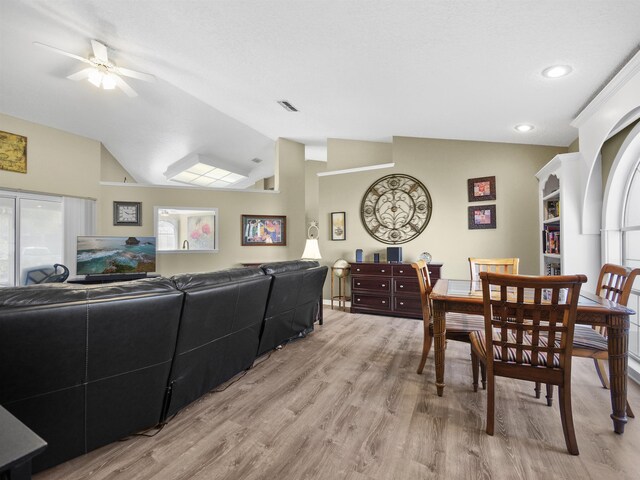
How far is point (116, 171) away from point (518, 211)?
7.66 m

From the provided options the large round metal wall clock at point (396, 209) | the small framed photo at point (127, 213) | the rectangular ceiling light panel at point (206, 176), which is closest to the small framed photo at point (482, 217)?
the large round metal wall clock at point (396, 209)

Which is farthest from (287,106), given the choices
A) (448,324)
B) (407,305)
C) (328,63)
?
(448,324)

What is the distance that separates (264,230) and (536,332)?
5.36 metres

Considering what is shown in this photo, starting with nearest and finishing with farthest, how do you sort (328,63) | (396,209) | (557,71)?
1. (557,71)
2. (328,63)
3. (396,209)

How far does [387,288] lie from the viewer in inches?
186

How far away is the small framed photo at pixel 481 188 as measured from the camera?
4535 mm

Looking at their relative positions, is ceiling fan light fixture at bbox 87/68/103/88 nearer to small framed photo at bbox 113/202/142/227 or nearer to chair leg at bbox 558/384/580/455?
small framed photo at bbox 113/202/142/227

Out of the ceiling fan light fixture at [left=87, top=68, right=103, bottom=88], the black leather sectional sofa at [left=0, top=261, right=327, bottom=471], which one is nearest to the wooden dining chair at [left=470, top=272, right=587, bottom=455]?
the black leather sectional sofa at [left=0, top=261, right=327, bottom=471]

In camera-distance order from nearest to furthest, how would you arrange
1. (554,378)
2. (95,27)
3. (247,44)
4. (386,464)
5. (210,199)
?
1. (386,464)
2. (554,378)
3. (247,44)
4. (95,27)
5. (210,199)

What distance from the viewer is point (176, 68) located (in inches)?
154

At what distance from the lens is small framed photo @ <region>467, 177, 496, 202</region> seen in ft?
14.9

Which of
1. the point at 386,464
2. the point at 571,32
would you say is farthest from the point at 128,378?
the point at 571,32

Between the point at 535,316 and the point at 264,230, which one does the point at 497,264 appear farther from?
the point at 264,230

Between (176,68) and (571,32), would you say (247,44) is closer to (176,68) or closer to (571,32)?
(176,68)
